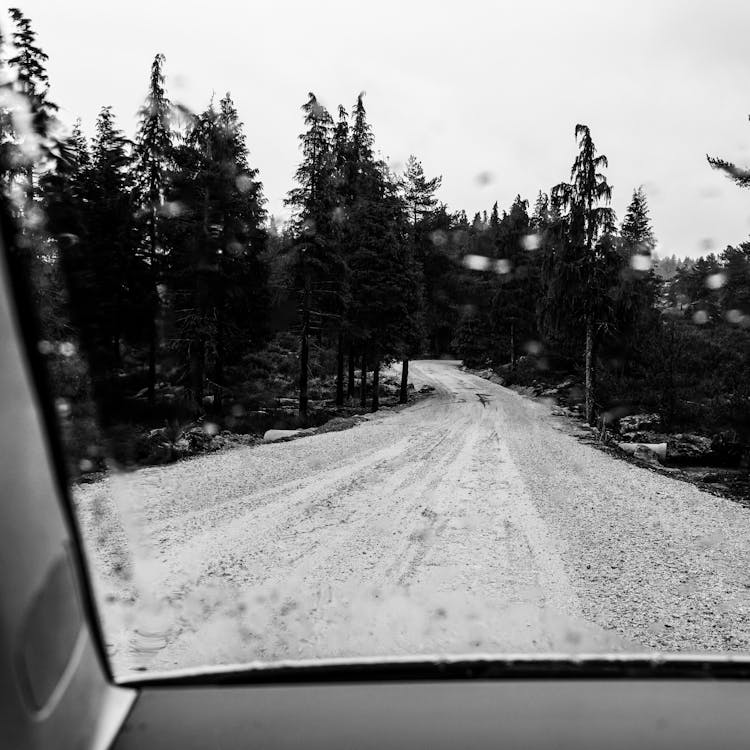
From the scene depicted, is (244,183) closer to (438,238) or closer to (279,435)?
(279,435)

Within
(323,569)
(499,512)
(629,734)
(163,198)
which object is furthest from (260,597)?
(163,198)

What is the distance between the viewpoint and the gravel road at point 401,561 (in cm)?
359

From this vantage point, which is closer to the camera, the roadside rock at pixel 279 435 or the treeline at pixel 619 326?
the roadside rock at pixel 279 435

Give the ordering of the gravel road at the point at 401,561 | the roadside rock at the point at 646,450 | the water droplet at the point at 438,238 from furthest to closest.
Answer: the water droplet at the point at 438,238 < the roadside rock at the point at 646,450 < the gravel road at the point at 401,561

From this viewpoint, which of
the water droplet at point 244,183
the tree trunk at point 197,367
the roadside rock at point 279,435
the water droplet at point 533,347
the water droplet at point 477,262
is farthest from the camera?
the water droplet at point 477,262

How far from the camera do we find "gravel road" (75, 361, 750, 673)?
3.59 meters

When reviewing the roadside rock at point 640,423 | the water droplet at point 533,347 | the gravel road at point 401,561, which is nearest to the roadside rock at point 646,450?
the roadside rock at point 640,423

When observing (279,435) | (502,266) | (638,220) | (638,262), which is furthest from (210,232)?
(638,220)

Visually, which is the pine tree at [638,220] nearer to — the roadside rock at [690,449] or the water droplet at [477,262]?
the water droplet at [477,262]

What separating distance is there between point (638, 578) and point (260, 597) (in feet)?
12.5

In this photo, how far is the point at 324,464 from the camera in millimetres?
10727

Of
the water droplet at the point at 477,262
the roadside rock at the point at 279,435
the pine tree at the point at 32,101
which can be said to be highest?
the water droplet at the point at 477,262

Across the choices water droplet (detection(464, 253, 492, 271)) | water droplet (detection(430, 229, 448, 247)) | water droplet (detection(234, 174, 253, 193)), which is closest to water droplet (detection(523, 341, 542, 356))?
water droplet (detection(464, 253, 492, 271))

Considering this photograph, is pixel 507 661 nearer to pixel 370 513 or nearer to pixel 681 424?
pixel 370 513
